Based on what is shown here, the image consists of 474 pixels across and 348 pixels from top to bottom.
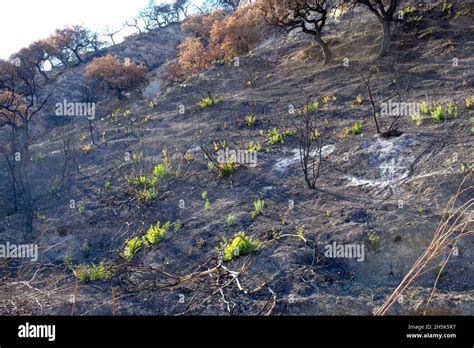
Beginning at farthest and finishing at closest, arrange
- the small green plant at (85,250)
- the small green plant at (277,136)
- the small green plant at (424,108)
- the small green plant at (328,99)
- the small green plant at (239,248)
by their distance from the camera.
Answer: the small green plant at (328,99) → the small green plant at (277,136) → the small green plant at (424,108) → the small green plant at (85,250) → the small green plant at (239,248)

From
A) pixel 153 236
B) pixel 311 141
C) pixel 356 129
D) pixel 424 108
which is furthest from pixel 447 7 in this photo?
pixel 153 236

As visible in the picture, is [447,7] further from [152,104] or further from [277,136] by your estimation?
[152,104]

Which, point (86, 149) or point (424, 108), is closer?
point (424, 108)

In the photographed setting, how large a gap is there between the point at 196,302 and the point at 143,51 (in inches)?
1708

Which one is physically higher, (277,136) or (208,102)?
(208,102)

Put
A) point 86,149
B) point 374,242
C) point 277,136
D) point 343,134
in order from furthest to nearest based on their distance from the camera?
point 86,149
point 277,136
point 343,134
point 374,242

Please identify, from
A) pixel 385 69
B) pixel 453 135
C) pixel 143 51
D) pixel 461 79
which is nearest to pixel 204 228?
Result: pixel 453 135

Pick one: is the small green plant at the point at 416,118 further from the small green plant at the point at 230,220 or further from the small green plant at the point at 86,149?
the small green plant at the point at 86,149

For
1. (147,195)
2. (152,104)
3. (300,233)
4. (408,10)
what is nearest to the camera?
(300,233)


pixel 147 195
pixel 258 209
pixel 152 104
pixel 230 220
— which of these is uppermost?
pixel 152 104

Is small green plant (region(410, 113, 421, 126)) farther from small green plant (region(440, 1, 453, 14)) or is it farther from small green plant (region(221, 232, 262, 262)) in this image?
small green plant (region(440, 1, 453, 14))

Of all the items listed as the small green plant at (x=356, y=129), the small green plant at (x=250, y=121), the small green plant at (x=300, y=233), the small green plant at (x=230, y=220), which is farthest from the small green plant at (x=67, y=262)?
the small green plant at (x=250, y=121)

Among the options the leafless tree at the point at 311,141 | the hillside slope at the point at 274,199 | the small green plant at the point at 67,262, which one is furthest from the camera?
the leafless tree at the point at 311,141
